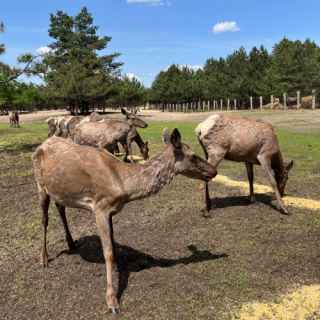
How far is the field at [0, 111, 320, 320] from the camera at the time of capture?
17.6 ft

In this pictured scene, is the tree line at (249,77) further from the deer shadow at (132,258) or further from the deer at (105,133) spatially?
the deer shadow at (132,258)

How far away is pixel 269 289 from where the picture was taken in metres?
5.69

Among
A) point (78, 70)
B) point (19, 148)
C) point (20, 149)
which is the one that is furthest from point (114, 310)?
point (78, 70)

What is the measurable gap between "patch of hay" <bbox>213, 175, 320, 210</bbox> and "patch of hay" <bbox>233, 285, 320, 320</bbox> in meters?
4.11

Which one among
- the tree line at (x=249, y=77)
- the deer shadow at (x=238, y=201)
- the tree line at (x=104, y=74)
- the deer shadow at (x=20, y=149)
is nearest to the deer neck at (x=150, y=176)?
the deer shadow at (x=238, y=201)

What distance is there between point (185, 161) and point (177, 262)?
162cm

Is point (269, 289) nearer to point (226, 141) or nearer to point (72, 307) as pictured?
point (72, 307)

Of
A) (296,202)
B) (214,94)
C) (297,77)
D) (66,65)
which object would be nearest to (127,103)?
(214,94)

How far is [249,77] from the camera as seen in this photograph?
75562mm

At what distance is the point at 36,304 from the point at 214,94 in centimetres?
7689

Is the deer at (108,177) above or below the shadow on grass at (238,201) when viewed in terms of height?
above

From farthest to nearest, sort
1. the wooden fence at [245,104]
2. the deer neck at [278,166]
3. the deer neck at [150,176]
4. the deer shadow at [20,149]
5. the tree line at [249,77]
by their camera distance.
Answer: the tree line at [249,77]
the wooden fence at [245,104]
the deer shadow at [20,149]
the deer neck at [278,166]
the deer neck at [150,176]

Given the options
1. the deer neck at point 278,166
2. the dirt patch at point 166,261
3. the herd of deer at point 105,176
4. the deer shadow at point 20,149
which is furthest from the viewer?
the deer shadow at point 20,149

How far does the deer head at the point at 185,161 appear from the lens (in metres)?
5.85
